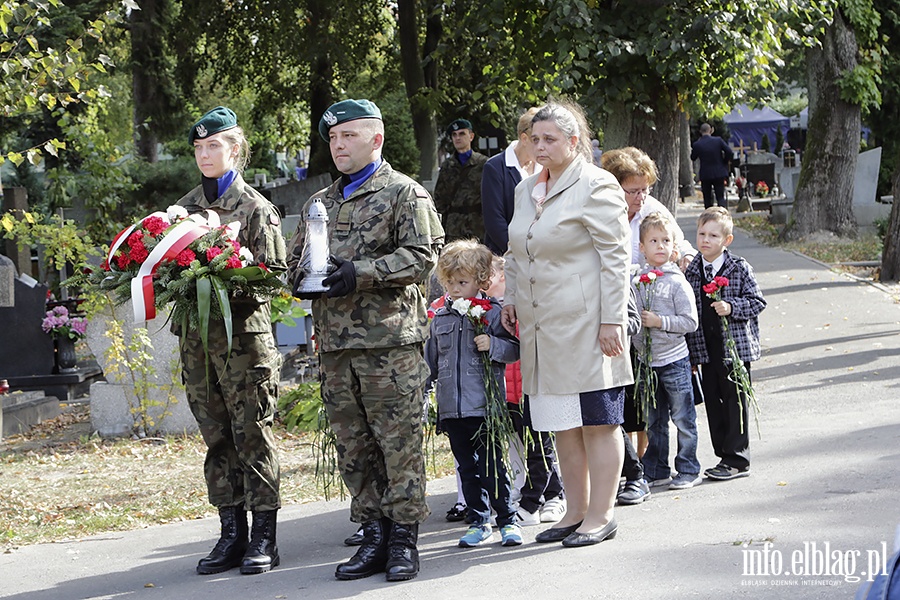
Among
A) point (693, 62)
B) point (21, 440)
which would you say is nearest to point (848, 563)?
point (693, 62)

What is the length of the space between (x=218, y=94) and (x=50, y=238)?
31142 millimetres

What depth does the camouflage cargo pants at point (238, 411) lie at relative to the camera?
533cm

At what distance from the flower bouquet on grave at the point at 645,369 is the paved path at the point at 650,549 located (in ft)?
1.69

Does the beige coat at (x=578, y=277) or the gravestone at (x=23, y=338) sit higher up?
the beige coat at (x=578, y=277)

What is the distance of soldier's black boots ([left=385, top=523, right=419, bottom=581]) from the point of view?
5078mm

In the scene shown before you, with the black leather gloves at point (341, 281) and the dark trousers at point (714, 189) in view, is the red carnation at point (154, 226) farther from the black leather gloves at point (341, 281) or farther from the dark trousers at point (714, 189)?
the dark trousers at point (714, 189)

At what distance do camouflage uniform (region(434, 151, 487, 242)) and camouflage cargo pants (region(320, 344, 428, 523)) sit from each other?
5.05 m

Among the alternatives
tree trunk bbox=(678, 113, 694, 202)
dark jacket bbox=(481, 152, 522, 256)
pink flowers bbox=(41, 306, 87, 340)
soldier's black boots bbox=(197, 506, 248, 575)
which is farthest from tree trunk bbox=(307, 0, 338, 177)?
soldier's black boots bbox=(197, 506, 248, 575)

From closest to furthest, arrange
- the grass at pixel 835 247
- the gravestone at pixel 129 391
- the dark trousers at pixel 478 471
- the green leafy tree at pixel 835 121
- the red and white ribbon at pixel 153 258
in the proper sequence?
the red and white ribbon at pixel 153 258 → the dark trousers at pixel 478 471 → the gravestone at pixel 129 391 → the grass at pixel 835 247 → the green leafy tree at pixel 835 121

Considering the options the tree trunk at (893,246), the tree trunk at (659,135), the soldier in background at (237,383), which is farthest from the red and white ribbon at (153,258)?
the tree trunk at (893,246)

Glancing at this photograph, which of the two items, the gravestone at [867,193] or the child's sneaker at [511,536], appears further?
the gravestone at [867,193]

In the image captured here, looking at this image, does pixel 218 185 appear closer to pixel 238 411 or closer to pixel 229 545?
pixel 238 411

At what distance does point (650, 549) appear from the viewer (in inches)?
206

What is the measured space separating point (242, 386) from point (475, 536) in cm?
135
